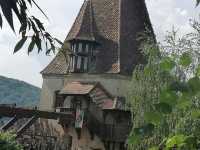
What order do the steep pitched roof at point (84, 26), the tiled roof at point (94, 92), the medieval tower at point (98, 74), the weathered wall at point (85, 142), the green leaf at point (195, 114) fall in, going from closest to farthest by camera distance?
1. the green leaf at point (195, 114)
2. the medieval tower at point (98, 74)
3. the weathered wall at point (85, 142)
4. the tiled roof at point (94, 92)
5. the steep pitched roof at point (84, 26)

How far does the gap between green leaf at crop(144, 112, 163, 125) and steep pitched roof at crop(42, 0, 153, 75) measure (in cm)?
2622

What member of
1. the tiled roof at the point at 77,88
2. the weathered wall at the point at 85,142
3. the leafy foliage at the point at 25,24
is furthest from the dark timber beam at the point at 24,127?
the leafy foliage at the point at 25,24

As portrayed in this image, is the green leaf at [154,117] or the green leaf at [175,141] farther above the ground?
the green leaf at [154,117]

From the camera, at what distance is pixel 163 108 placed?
1.26m

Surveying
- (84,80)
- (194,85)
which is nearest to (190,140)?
(194,85)

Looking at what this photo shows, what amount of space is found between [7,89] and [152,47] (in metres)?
73.4

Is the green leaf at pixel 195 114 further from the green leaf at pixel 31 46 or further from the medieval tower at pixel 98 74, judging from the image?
the medieval tower at pixel 98 74

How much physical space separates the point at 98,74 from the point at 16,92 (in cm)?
6742

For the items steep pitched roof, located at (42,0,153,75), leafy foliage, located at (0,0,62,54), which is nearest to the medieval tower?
steep pitched roof, located at (42,0,153,75)

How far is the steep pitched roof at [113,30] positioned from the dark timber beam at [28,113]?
331 centimetres

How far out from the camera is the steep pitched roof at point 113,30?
28.4m

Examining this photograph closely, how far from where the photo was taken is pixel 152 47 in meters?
20.3

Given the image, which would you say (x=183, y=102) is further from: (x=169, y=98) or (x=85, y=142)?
(x=85, y=142)

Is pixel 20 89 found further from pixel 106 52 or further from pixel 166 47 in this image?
pixel 166 47
